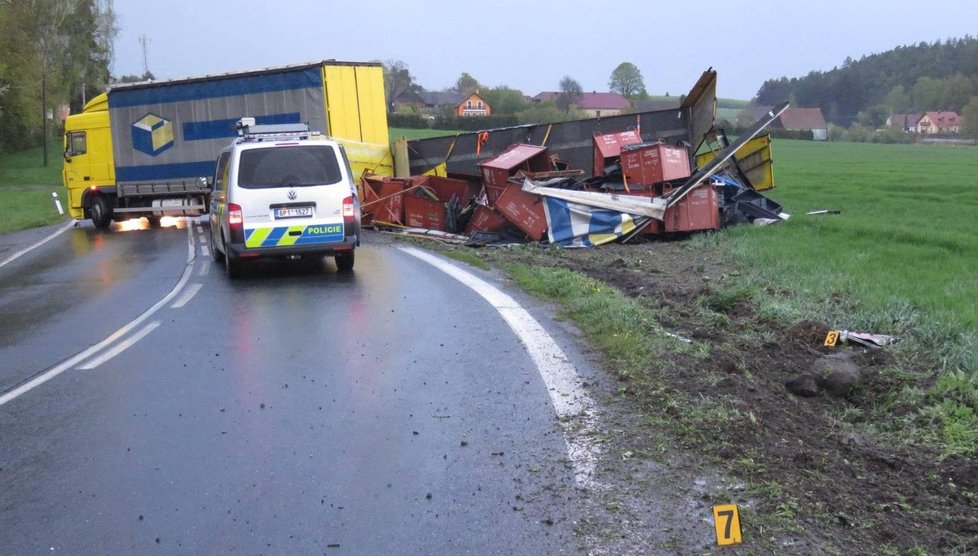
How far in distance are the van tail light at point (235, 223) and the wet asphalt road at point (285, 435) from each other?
1.67 m

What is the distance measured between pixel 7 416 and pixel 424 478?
344 cm

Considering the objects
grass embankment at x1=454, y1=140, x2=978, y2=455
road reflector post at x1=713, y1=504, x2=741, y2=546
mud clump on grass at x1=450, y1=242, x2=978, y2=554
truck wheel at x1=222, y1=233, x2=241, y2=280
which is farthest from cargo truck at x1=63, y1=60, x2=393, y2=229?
road reflector post at x1=713, y1=504, x2=741, y2=546

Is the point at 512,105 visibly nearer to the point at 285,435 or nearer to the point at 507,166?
the point at 507,166

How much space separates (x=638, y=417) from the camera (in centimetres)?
591

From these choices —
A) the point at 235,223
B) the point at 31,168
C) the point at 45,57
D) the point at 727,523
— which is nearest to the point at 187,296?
the point at 235,223

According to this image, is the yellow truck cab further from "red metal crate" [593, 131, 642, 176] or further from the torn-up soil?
the torn-up soil

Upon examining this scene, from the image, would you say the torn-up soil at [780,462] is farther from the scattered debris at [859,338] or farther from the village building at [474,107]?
the village building at [474,107]

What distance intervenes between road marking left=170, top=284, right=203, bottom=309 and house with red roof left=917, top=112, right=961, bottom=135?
105213 mm

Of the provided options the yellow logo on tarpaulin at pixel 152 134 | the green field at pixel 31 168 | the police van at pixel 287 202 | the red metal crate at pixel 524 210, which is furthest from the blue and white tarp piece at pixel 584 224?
the green field at pixel 31 168

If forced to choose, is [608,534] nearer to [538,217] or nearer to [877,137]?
[538,217]

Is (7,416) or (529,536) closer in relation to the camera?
(529,536)

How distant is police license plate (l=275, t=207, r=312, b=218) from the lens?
1285 cm

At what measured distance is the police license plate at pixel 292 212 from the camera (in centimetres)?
1285

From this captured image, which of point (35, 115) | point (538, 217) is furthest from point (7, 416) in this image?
point (35, 115)
